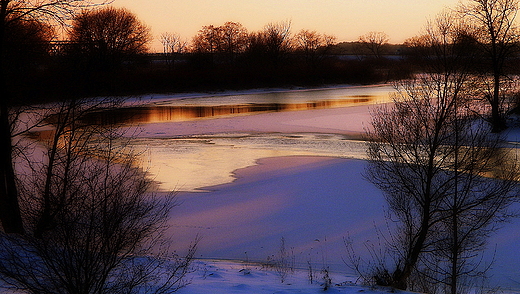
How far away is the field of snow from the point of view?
304 inches

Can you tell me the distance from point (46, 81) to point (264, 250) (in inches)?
195

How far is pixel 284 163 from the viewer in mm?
17172

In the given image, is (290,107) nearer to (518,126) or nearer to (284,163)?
(518,126)

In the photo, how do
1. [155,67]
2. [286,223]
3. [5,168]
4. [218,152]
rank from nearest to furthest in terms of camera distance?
[5,168] → [286,223] → [218,152] → [155,67]

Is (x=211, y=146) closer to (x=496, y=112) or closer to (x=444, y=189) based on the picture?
(x=444, y=189)

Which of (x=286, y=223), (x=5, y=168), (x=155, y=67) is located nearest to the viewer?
(x=5, y=168)

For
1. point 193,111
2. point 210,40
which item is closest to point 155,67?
point 210,40

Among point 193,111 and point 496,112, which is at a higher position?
point 496,112

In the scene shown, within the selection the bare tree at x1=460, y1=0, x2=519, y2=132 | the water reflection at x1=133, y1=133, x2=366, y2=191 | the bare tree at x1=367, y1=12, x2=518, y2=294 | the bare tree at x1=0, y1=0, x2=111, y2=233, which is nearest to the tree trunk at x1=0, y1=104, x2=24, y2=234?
the bare tree at x1=0, y1=0, x2=111, y2=233

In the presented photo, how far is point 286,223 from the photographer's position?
1107cm

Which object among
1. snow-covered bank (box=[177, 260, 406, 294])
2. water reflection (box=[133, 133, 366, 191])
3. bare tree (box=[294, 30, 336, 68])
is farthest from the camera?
bare tree (box=[294, 30, 336, 68])

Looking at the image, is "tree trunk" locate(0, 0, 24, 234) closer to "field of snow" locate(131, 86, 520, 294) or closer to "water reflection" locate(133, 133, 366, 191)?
"field of snow" locate(131, 86, 520, 294)

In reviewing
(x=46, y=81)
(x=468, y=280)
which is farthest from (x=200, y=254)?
(x=468, y=280)

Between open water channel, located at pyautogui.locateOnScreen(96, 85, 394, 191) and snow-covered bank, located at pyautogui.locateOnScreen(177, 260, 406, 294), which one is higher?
open water channel, located at pyautogui.locateOnScreen(96, 85, 394, 191)
